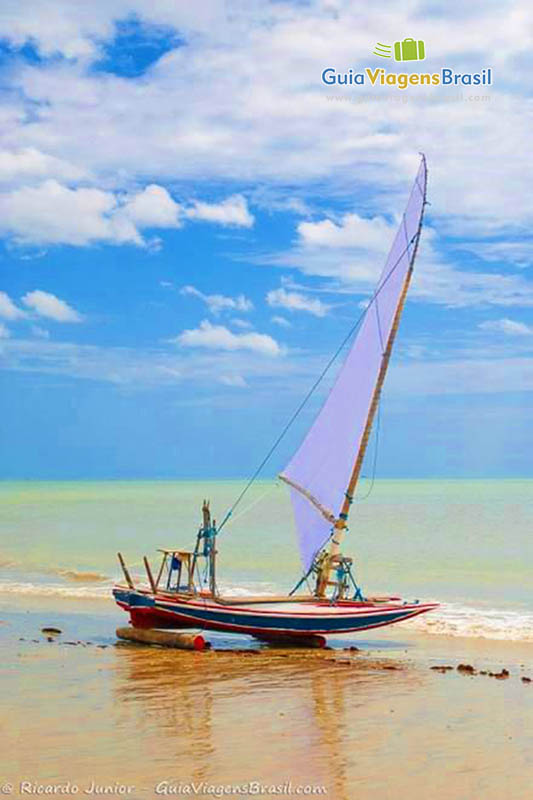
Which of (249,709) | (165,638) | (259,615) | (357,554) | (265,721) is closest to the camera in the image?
(265,721)

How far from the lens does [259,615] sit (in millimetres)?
23078

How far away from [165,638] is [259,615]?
2.14 meters

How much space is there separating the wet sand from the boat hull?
1.86ft

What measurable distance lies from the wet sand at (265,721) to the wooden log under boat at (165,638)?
326 millimetres

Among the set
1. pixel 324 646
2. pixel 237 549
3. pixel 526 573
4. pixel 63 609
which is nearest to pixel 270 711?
pixel 324 646

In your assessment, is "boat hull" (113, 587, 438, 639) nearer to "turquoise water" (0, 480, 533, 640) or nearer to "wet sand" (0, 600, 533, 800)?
"wet sand" (0, 600, 533, 800)

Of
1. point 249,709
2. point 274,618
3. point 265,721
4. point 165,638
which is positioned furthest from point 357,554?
point 265,721

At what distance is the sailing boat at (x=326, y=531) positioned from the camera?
23312 mm

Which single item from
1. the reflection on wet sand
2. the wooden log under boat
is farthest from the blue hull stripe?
the reflection on wet sand

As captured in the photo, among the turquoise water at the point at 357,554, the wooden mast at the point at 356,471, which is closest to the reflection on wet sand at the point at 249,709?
the wooden mast at the point at 356,471

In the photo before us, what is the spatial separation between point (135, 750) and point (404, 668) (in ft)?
27.3

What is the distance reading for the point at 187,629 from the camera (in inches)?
939

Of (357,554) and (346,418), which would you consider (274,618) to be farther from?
(357,554)

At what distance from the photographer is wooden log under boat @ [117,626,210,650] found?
22203 mm
